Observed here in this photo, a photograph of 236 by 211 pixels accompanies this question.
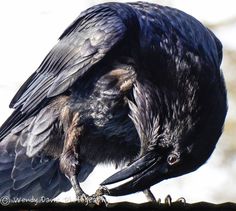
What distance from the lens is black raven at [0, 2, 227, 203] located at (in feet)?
11.3

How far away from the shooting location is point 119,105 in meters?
3.64

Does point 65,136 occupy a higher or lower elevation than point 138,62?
lower

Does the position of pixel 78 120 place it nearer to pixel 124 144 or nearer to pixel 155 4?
pixel 124 144

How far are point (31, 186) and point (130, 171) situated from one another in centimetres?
74

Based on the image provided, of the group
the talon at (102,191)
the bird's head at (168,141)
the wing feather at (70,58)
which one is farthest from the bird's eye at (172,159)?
the wing feather at (70,58)

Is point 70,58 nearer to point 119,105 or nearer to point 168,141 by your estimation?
point 119,105

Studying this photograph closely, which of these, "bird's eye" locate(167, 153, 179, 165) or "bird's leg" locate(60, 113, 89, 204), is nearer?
"bird's eye" locate(167, 153, 179, 165)

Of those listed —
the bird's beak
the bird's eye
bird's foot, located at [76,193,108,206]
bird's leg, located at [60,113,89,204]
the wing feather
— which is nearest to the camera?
bird's foot, located at [76,193,108,206]

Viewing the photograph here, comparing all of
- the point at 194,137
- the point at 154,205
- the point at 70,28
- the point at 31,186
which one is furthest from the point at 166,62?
the point at 154,205

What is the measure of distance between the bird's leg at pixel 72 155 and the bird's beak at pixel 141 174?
8.9 inches

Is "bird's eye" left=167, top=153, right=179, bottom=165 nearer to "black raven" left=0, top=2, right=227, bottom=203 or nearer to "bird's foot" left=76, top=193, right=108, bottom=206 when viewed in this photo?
"black raven" left=0, top=2, right=227, bottom=203

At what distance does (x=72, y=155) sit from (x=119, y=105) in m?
0.37

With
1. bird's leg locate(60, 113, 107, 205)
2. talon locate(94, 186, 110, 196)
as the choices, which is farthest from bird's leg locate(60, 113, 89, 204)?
talon locate(94, 186, 110, 196)

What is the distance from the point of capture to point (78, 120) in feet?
12.2
